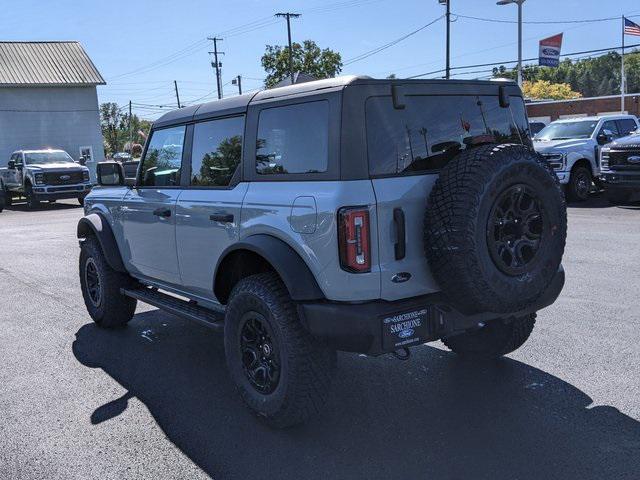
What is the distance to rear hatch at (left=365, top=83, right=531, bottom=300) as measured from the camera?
3281 mm

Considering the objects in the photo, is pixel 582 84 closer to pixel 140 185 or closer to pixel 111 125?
pixel 111 125

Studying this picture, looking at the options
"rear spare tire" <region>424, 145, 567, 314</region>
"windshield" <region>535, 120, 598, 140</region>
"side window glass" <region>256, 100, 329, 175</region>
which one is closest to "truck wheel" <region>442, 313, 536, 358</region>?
"rear spare tire" <region>424, 145, 567, 314</region>

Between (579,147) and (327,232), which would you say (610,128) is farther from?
(327,232)

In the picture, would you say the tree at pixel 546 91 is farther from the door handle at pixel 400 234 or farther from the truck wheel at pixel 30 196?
the door handle at pixel 400 234

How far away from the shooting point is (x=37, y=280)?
27.8 ft

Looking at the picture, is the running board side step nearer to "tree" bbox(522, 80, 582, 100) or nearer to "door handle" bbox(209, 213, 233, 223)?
"door handle" bbox(209, 213, 233, 223)

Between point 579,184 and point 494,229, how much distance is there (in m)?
13.0

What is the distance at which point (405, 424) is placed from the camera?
365 centimetres

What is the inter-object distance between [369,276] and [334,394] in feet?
4.10

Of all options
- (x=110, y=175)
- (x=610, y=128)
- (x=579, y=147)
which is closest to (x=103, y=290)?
(x=110, y=175)

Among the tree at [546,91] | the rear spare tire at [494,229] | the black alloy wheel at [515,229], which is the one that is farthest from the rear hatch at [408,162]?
the tree at [546,91]

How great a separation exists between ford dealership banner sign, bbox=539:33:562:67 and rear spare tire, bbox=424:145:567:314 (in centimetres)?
2929

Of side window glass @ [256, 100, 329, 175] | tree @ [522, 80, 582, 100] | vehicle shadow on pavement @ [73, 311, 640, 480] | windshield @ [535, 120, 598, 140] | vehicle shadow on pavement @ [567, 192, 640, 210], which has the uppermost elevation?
tree @ [522, 80, 582, 100]

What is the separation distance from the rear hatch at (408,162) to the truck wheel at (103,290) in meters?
3.30
